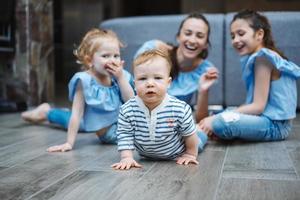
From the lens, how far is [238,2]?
5.29m

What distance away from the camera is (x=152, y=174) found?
4.40ft

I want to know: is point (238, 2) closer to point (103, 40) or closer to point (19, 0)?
point (19, 0)

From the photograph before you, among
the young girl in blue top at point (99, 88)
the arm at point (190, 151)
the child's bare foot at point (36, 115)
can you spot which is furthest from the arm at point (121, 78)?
the child's bare foot at point (36, 115)

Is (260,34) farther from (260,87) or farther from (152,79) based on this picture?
(152,79)

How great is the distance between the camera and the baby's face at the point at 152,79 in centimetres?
142

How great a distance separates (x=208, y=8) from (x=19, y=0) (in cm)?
316

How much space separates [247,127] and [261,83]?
0.19m

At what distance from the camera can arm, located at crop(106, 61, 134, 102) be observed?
5.94 ft

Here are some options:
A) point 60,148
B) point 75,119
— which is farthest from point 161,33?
point 60,148

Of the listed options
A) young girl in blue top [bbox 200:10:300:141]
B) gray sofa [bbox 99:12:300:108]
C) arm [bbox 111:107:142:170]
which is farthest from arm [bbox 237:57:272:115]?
gray sofa [bbox 99:12:300:108]

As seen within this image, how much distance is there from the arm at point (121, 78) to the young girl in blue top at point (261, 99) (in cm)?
35

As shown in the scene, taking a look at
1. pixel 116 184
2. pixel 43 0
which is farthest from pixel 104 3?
pixel 116 184

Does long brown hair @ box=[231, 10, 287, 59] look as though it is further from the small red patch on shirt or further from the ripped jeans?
the small red patch on shirt

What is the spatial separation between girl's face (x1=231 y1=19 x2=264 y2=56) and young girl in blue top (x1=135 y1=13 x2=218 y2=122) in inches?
8.9
